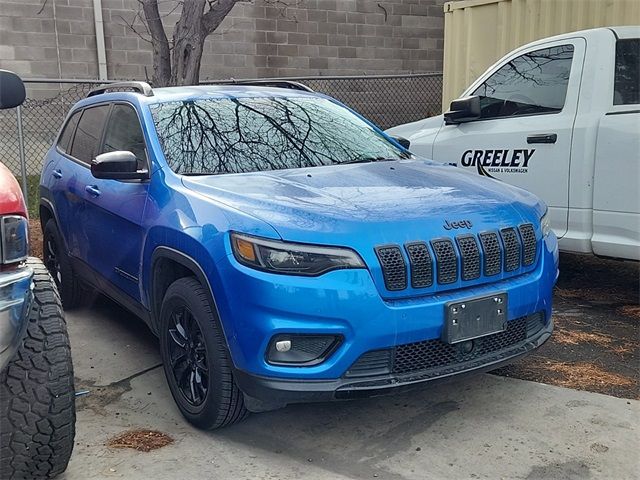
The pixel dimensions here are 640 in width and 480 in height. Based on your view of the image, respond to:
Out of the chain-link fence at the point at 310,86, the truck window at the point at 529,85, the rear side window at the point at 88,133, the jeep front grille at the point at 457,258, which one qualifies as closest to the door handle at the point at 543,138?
the truck window at the point at 529,85

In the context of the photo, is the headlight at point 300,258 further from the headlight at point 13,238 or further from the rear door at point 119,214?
the rear door at point 119,214

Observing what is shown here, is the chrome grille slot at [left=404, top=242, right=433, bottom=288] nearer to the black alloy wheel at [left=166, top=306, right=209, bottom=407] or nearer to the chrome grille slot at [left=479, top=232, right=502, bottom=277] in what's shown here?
the chrome grille slot at [left=479, top=232, right=502, bottom=277]

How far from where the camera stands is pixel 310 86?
12.8m

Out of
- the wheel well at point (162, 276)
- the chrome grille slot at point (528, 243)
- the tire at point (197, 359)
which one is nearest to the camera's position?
the tire at point (197, 359)

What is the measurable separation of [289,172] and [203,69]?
349 inches

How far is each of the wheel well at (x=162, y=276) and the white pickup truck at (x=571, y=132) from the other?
2911 millimetres

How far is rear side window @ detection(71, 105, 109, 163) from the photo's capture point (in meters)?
4.68

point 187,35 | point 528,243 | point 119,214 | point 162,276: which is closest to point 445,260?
point 528,243

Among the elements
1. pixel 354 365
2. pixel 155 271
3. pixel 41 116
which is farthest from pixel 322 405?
pixel 41 116

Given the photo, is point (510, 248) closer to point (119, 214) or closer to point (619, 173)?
point (619, 173)

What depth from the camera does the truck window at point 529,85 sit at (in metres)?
5.07

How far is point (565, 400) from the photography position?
140 inches

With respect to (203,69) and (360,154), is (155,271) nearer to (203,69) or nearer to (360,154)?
(360,154)

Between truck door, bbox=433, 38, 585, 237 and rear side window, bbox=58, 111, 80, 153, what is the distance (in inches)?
117
